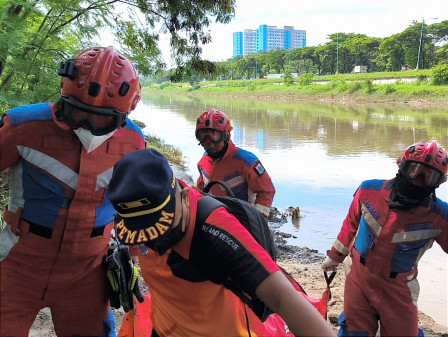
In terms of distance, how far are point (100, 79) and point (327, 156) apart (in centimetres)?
1484

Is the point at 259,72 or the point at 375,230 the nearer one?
the point at 375,230

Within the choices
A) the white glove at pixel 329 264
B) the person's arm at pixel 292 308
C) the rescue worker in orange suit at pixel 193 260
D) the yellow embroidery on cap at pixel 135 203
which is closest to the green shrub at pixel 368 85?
the white glove at pixel 329 264

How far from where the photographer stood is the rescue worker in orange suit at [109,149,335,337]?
1.45 metres

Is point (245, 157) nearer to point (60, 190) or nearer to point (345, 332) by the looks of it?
point (345, 332)

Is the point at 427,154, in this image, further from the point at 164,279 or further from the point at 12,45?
the point at 12,45

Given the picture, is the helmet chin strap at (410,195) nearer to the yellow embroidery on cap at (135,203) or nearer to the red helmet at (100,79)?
the red helmet at (100,79)

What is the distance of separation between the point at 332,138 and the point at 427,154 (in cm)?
1801

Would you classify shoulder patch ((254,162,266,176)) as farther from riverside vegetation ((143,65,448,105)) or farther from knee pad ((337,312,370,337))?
riverside vegetation ((143,65,448,105))

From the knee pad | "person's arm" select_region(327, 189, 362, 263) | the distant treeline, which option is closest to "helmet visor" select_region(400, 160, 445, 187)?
"person's arm" select_region(327, 189, 362, 263)

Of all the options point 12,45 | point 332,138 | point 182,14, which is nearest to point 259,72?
point 332,138

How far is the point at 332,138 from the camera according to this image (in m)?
20.8

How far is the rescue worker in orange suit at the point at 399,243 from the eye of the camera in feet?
10.5

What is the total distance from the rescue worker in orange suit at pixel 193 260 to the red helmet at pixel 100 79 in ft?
3.09

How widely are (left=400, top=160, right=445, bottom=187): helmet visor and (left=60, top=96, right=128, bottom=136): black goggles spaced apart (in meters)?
2.12
